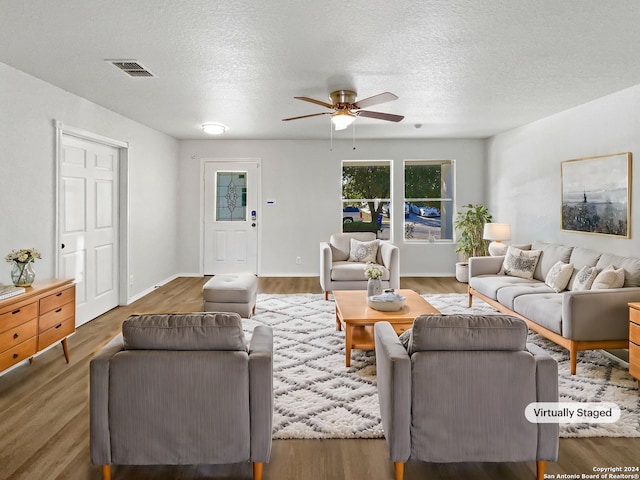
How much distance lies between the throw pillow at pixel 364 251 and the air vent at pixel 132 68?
3660 millimetres

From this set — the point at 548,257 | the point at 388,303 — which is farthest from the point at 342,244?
the point at 388,303

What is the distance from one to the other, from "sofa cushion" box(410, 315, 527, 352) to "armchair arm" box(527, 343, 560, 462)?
11 cm

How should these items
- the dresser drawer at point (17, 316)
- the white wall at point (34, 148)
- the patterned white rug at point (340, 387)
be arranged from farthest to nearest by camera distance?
1. the white wall at point (34, 148)
2. the dresser drawer at point (17, 316)
3. the patterned white rug at point (340, 387)

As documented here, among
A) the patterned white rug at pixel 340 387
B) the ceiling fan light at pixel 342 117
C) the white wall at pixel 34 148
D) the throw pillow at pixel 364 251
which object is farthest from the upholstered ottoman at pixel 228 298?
the ceiling fan light at pixel 342 117

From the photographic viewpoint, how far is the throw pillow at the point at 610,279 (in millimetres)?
3758

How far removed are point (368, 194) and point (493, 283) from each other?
363cm

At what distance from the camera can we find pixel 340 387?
3205mm

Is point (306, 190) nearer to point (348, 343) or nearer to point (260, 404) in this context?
point (348, 343)

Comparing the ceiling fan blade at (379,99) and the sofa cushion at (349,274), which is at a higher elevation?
the ceiling fan blade at (379,99)

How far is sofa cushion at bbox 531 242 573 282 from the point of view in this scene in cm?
492

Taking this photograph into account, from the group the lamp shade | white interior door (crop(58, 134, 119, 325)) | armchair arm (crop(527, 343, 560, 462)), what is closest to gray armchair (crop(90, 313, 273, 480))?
armchair arm (crop(527, 343, 560, 462))

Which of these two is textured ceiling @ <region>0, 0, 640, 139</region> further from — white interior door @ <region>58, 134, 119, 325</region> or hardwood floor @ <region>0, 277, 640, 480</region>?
hardwood floor @ <region>0, 277, 640, 480</region>

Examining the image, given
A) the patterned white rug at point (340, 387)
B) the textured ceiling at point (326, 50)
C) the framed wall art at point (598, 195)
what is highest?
the textured ceiling at point (326, 50)

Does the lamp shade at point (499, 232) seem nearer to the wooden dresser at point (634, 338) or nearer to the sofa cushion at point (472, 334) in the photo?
the wooden dresser at point (634, 338)
